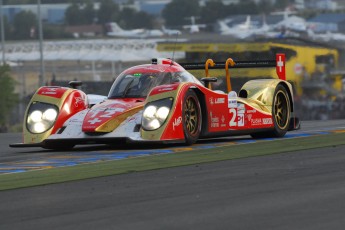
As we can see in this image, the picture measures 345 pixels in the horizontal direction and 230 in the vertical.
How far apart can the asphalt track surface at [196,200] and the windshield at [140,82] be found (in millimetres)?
3440

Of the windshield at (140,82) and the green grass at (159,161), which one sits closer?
the green grass at (159,161)

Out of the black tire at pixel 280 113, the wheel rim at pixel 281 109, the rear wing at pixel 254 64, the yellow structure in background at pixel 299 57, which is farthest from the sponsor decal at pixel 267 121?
the yellow structure in background at pixel 299 57

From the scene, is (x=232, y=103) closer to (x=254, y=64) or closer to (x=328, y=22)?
(x=254, y=64)

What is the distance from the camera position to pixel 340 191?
10227 mm

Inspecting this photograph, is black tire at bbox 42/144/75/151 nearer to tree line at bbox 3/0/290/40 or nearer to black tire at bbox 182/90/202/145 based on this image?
black tire at bbox 182/90/202/145

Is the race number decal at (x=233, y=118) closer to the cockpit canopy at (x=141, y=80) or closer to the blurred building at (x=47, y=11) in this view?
the cockpit canopy at (x=141, y=80)

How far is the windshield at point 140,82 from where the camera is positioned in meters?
15.9

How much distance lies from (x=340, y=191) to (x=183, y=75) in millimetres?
6287

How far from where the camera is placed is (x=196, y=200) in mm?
9883

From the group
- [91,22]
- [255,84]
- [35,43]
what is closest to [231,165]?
[255,84]

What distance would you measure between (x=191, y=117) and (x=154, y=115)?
2.55ft

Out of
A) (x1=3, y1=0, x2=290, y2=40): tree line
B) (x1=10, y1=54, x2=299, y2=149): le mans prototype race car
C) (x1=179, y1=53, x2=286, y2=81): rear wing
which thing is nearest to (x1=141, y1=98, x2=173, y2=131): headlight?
(x1=10, y1=54, x2=299, y2=149): le mans prototype race car

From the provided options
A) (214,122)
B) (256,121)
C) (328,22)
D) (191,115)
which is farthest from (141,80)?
(328,22)

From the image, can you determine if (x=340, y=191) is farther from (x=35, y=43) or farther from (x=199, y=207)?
(x=35, y=43)
